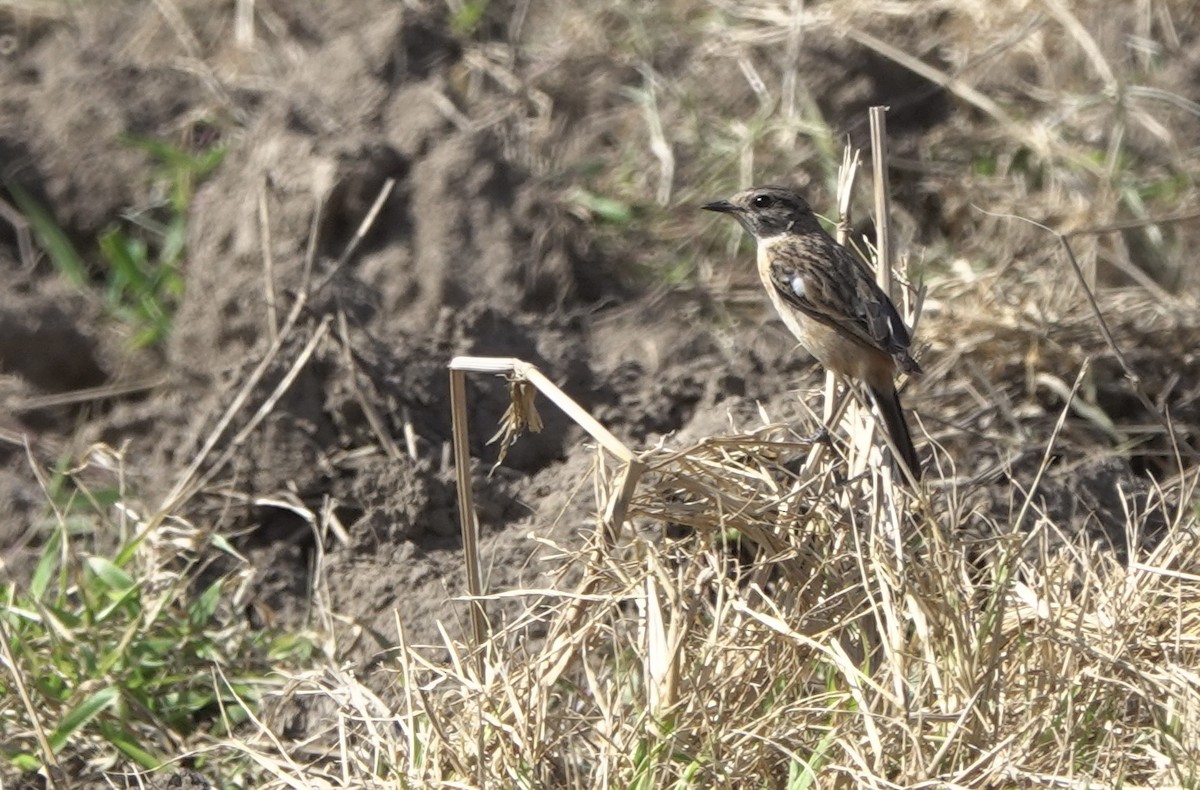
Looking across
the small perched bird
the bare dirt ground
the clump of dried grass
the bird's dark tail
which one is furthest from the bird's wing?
the clump of dried grass

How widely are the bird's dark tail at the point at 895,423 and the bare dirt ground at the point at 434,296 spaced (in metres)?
0.22

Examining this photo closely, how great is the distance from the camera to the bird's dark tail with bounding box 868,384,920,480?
16.0 ft

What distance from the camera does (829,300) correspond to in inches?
224

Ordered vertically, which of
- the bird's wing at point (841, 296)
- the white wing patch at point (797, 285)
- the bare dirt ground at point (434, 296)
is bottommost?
the bare dirt ground at point (434, 296)

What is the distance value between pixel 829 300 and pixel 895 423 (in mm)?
744

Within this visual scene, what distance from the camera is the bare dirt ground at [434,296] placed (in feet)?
18.7

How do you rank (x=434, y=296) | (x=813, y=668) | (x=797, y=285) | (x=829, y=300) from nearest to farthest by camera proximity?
(x=813, y=668) < (x=829, y=300) < (x=797, y=285) < (x=434, y=296)

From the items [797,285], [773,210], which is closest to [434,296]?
[773,210]

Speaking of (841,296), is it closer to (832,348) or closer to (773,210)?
(832,348)

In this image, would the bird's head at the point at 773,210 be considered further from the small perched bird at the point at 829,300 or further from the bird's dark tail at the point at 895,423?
the bird's dark tail at the point at 895,423

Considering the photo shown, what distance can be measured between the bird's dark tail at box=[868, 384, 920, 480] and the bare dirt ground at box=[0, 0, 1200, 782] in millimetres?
216

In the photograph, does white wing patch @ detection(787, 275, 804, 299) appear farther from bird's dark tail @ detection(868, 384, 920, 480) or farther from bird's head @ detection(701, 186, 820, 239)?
bird's dark tail @ detection(868, 384, 920, 480)

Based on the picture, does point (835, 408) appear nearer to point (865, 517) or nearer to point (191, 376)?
point (865, 517)

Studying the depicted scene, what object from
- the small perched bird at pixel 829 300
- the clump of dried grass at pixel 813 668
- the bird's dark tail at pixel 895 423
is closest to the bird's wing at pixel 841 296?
the small perched bird at pixel 829 300
